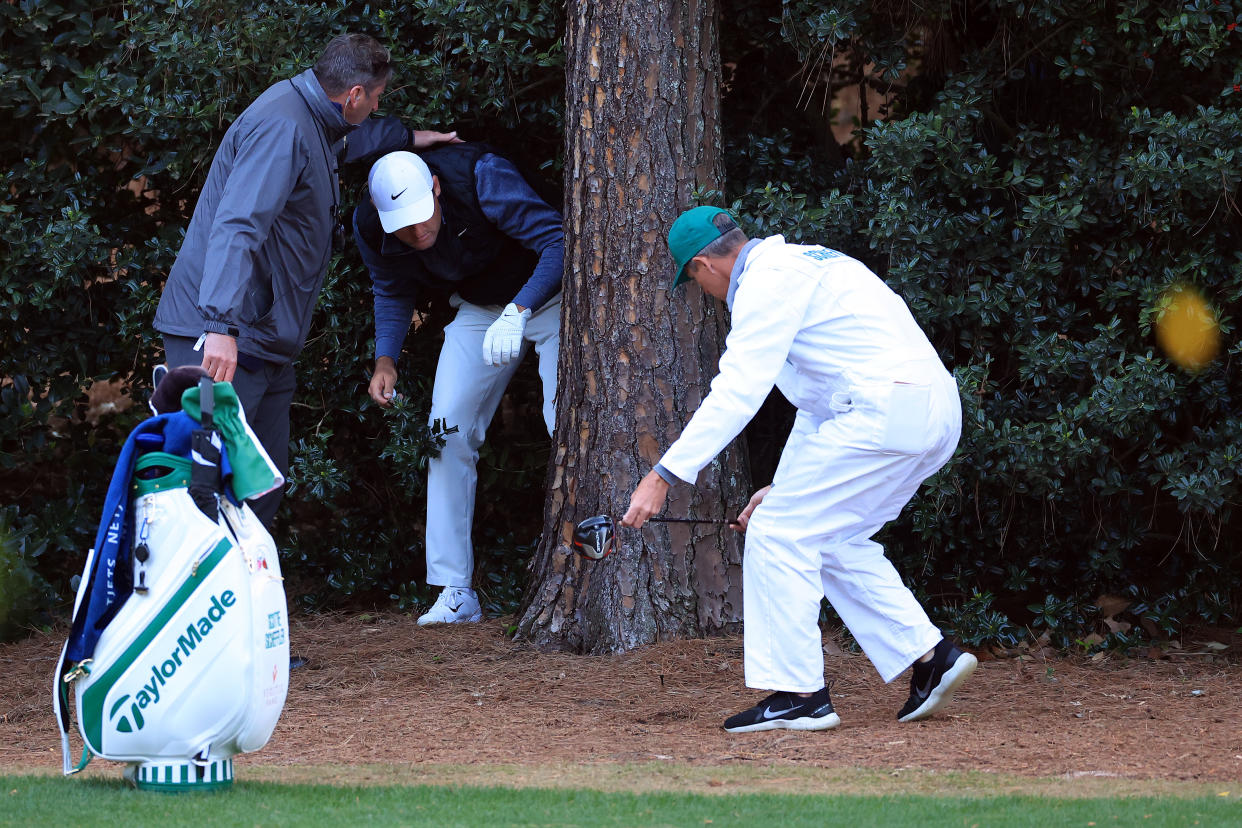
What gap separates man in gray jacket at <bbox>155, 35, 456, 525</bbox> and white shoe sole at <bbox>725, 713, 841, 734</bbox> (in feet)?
6.81

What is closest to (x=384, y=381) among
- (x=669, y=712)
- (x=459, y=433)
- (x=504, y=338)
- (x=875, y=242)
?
(x=459, y=433)

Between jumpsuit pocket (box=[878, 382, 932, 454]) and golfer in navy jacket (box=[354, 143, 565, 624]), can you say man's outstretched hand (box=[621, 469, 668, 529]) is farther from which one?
golfer in navy jacket (box=[354, 143, 565, 624])

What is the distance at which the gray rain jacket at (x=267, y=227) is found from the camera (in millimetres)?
5035

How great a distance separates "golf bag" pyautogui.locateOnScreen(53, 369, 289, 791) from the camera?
360cm

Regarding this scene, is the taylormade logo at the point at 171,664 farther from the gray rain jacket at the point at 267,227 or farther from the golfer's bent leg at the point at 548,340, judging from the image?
the golfer's bent leg at the point at 548,340

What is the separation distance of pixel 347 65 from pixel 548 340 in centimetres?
167

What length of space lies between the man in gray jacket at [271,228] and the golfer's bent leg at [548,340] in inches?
45.8

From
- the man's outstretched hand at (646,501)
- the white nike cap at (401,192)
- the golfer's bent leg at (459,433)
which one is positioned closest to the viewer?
the man's outstretched hand at (646,501)

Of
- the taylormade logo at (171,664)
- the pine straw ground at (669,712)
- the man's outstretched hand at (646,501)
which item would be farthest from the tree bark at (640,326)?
the taylormade logo at (171,664)

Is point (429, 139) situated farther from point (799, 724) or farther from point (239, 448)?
point (799, 724)

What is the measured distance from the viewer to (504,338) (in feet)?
20.0

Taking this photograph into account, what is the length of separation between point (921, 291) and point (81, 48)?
424 centimetres

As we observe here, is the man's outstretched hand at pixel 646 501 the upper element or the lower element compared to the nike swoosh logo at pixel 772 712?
upper

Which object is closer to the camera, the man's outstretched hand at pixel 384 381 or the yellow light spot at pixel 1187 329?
the yellow light spot at pixel 1187 329
